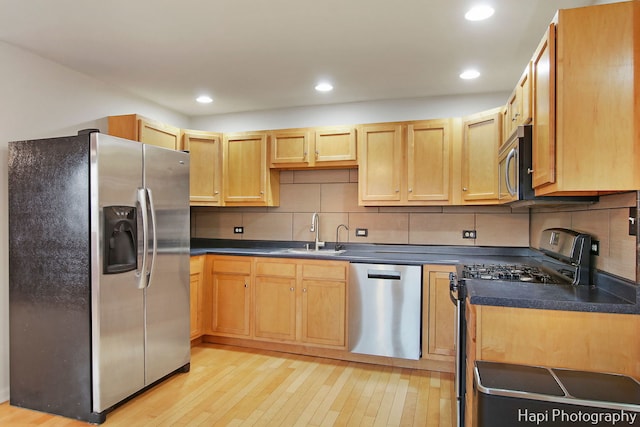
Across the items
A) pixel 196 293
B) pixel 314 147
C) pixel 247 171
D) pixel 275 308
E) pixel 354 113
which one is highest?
pixel 354 113

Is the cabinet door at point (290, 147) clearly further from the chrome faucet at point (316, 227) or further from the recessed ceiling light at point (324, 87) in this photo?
the chrome faucet at point (316, 227)

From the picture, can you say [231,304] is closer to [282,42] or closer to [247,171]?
[247,171]

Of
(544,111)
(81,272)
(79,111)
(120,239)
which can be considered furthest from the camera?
(79,111)

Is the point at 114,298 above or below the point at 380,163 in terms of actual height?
below

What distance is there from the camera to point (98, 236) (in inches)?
96.7

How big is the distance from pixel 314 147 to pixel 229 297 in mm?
1707

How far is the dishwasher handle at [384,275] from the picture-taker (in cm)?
337

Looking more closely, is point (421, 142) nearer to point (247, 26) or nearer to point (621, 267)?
point (247, 26)

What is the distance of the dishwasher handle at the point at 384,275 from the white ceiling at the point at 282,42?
166 cm

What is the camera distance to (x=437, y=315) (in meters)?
3.32

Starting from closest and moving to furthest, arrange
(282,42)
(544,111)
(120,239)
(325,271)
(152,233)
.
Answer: (544,111) → (120,239) → (282,42) → (152,233) → (325,271)

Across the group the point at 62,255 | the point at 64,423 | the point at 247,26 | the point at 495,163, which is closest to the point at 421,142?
the point at 495,163

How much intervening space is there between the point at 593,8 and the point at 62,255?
3.11m

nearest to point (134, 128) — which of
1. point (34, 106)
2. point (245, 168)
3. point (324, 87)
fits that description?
point (34, 106)
